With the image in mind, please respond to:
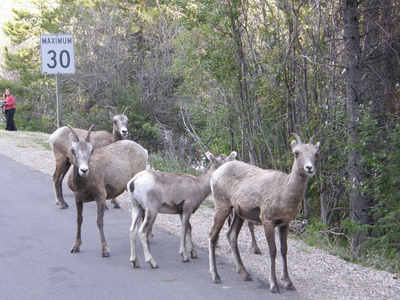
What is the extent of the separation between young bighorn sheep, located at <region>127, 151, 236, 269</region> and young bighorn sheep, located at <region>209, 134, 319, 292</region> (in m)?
0.61

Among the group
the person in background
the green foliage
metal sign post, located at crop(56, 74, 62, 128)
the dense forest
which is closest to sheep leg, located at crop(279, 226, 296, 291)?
the dense forest

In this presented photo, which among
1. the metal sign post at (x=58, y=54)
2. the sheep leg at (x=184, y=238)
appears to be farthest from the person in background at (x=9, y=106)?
the sheep leg at (x=184, y=238)

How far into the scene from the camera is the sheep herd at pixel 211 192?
6.22 meters

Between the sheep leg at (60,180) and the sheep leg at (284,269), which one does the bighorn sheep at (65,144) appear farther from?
the sheep leg at (284,269)

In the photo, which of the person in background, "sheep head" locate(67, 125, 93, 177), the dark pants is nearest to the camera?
"sheep head" locate(67, 125, 93, 177)

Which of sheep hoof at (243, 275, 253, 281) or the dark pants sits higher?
the dark pants

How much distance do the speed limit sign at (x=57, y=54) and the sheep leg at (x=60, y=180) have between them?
162 inches

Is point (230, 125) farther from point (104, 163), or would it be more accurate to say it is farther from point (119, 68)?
point (119, 68)

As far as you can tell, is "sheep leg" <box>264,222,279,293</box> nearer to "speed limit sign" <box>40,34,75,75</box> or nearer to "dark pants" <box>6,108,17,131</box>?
"speed limit sign" <box>40,34,75,75</box>

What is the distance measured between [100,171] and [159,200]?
4.55ft

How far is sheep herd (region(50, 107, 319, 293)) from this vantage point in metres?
6.22

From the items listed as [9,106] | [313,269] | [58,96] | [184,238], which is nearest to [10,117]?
[9,106]

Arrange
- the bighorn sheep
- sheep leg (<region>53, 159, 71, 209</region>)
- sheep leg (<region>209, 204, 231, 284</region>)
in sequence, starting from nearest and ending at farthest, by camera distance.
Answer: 1. sheep leg (<region>209, 204, 231, 284</region>)
2. sheep leg (<region>53, 159, 71, 209</region>)
3. the bighorn sheep

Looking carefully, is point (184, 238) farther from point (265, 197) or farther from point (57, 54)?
point (57, 54)
